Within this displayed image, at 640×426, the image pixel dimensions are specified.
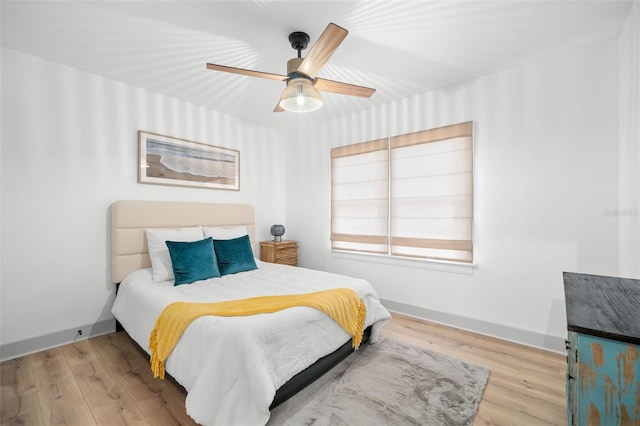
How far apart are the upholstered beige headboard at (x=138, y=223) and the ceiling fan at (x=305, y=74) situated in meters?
1.79

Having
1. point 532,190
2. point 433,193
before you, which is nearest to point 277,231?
point 433,193

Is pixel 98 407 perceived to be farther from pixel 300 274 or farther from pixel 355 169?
pixel 355 169

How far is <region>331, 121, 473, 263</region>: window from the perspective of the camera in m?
2.99

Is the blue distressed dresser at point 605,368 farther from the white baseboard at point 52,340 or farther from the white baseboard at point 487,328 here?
the white baseboard at point 52,340

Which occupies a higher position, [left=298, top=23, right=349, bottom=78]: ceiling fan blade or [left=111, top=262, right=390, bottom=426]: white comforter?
[left=298, top=23, right=349, bottom=78]: ceiling fan blade

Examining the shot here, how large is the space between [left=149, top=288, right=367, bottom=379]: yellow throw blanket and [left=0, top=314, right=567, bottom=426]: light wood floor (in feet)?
0.77

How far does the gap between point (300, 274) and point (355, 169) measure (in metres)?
1.76

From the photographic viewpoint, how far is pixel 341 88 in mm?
2295

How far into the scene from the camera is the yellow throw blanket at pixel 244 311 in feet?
5.78

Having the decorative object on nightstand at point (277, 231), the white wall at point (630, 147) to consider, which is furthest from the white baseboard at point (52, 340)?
the white wall at point (630, 147)

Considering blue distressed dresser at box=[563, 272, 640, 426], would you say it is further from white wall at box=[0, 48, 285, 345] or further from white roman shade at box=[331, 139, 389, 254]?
white wall at box=[0, 48, 285, 345]

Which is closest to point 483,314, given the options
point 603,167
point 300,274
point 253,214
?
point 603,167

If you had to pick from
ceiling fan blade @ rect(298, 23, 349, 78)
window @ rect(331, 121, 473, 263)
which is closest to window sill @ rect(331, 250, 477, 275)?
window @ rect(331, 121, 473, 263)

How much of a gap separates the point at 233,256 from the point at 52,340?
1.75m
